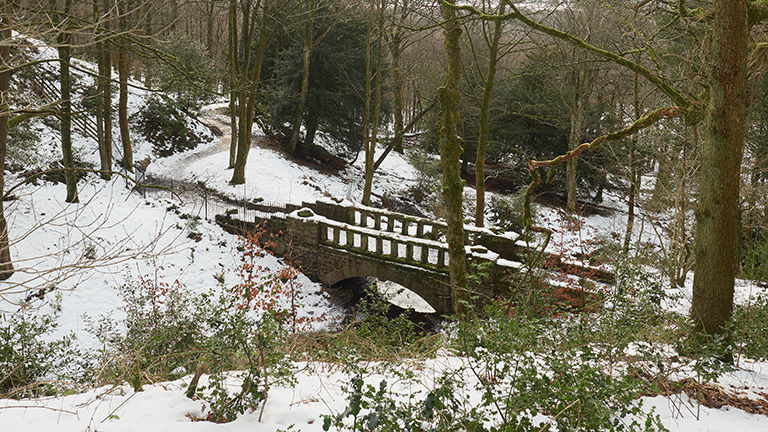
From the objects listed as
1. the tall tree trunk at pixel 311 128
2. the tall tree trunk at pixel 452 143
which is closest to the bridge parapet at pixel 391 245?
the tall tree trunk at pixel 452 143

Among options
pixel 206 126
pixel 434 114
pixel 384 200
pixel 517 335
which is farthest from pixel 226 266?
pixel 434 114

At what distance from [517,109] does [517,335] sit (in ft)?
70.4

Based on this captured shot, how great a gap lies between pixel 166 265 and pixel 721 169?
1212 cm

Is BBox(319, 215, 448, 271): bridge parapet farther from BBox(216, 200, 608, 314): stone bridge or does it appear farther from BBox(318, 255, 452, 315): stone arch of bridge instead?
BBox(318, 255, 452, 315): stone arch of bridge

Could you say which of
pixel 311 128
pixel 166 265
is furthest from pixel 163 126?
pixel 166 265

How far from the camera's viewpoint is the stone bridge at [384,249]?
34.0 ft

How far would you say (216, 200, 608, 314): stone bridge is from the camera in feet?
34.0

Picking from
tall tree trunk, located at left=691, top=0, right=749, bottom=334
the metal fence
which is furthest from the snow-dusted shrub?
the metal fence

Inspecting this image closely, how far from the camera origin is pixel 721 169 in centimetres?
454

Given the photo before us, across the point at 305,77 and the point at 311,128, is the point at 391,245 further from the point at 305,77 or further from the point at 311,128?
the point at 311,128

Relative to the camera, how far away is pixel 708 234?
15.2 ft

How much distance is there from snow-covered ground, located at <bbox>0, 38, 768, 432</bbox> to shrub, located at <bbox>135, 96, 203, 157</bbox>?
0.54 m

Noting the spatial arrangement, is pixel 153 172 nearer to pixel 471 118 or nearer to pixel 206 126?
pixel 206 126

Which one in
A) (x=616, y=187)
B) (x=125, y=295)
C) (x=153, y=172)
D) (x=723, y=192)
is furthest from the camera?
(x=616, y=187)
